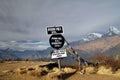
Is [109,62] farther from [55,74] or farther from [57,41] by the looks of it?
[57,41]

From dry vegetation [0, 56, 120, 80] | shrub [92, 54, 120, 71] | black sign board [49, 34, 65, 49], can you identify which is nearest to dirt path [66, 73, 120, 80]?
dry vegetation [0, 56, 120, 80]

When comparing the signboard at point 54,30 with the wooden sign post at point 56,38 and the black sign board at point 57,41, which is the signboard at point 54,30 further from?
the black sign board at point 57,41

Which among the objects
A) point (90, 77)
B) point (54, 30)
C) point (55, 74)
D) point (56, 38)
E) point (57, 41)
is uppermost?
point (54, 30)

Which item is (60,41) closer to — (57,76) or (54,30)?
(54,30)

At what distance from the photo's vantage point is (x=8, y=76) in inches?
866

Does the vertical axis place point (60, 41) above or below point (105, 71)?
above

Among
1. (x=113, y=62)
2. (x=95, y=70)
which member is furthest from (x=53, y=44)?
(x=113, y=62)

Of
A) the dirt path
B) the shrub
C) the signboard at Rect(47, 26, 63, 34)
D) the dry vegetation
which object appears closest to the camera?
the signboard at Rect(47, 26, 63, 34)

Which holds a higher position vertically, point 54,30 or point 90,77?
point 54,30

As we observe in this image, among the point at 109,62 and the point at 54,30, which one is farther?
the point at 109,62

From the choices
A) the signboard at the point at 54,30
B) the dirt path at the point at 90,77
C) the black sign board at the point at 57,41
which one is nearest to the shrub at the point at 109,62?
the dirt path at the point at 90,77

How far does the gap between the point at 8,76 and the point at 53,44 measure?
501cm

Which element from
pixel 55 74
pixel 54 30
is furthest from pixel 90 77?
pixel 54 30

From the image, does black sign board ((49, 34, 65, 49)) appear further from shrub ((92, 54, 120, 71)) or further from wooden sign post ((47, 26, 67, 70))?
shrub ((92, 54, 120, 71))
